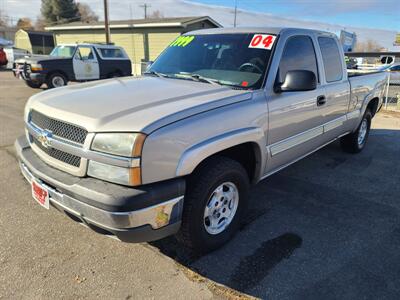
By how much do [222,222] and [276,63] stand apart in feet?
5.23

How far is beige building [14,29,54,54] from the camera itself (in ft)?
122

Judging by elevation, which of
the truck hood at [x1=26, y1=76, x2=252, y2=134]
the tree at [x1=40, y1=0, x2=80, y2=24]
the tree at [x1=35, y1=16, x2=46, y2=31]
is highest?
the tree at [x1=40, y1=0, x2=80, y2=24]

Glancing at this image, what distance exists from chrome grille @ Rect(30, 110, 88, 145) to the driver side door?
11.7 meters

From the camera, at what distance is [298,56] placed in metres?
3.78

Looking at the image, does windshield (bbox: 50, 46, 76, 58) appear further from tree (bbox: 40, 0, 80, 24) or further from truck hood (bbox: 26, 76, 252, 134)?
tree (bbox: 40, 0, 80, 24)

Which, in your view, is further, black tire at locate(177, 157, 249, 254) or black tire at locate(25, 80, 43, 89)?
black tire at locate(25, 80, 43, 89)

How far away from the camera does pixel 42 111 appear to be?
9.30 ft

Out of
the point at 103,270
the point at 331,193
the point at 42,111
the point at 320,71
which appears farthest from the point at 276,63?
the point at 103,270

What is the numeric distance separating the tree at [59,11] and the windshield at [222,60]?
201ft

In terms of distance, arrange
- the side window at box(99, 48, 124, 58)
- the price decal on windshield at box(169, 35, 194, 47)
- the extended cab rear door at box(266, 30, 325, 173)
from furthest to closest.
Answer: the side window at box(99, 48, 124, 58) < the price decal on windshield at box(169, 35, 194, 47) < the extended cab rear door at box(266, 30, 325, 173)

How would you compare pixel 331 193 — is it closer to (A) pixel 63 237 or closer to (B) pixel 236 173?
(B) pixel 236 173

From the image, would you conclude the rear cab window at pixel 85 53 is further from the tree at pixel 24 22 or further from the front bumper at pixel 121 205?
the tree at pixel 24 22

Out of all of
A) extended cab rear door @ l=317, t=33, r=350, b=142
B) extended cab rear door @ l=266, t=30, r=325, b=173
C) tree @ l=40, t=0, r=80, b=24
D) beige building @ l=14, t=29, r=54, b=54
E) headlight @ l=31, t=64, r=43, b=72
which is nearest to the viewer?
extended cab rear door @ l=266, t=30, r=325, b=173

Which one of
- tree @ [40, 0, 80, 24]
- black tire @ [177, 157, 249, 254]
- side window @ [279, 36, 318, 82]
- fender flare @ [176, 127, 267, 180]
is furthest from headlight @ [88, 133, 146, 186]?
tree @ [40, 0, 80, 24]
